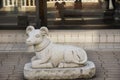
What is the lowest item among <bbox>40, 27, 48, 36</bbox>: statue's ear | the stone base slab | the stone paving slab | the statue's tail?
the stone paving slab

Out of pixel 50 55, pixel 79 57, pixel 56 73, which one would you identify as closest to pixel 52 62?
pixel 50 55

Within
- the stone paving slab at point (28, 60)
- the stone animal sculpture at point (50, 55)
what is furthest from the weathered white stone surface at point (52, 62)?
the stone paving slab at point (28, 60)

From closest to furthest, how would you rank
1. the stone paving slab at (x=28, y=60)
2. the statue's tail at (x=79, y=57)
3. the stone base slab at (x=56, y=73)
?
the stone base slab at (x=56, y=73) < the statue's tail at (x=79, y=57) < the stone paving slab at (x=28, y=60)

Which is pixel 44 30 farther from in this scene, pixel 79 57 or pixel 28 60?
pixel 28 60

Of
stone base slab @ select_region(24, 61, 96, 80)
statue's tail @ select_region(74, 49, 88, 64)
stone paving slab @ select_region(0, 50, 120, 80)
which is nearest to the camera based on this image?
stone base slab @ select_region(24, 61, 96, 80)

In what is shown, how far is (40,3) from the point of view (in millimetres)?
11359

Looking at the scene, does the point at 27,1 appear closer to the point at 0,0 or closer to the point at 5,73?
the point at 0,0

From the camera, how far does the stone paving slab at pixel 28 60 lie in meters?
7.91

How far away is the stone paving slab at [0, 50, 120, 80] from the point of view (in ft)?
26.0

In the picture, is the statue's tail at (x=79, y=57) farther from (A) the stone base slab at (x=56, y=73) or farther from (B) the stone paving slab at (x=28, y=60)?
(B) the stone paving slab at (x=28, y=60)

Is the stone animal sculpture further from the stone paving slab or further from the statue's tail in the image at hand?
Answer: the stone paving slab

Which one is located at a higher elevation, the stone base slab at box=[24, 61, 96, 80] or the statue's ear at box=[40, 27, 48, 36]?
the statue's ear at box=[40, 27, 48, 36]

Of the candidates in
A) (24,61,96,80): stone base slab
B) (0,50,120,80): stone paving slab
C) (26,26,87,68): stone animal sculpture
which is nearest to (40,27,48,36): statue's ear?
(26,26,87,68): stone animal sculpture

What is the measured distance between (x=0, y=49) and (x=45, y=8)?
76.7 inches
